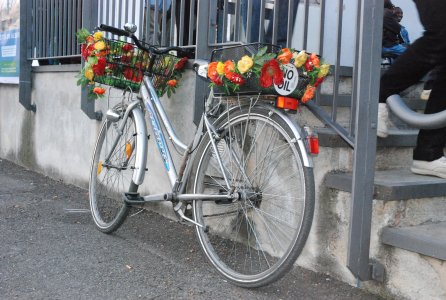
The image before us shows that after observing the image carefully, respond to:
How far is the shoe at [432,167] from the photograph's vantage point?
3.06m

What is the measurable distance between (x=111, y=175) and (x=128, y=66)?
2.78 ft

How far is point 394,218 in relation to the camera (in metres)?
2.76

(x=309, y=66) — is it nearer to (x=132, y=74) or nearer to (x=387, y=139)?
(x=387, y=139)

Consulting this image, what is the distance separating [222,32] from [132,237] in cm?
161

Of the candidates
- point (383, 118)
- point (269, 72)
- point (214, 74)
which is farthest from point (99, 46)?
point (383, 118)

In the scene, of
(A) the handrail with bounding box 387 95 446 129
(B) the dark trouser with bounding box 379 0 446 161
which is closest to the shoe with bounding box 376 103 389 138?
(B) the dark trouser with bounding box 379 0 446 161

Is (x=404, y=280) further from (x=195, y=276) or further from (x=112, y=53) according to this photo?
(x=112, y=53)

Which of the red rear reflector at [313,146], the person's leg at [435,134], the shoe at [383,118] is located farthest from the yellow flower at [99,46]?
the person's leg at [435,134]

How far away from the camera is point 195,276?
3.10 meters

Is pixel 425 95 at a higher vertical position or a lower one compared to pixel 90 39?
lower

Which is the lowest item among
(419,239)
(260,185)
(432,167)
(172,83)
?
(419,239)

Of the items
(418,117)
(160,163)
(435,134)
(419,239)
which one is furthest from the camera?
Result: (160,163)

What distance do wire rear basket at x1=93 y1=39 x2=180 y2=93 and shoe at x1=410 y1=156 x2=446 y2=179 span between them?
6.06ft

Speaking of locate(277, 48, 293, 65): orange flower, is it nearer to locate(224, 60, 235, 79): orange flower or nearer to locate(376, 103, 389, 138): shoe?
locate(224, 60, 235, 79): orange flower
